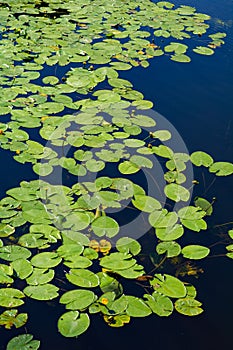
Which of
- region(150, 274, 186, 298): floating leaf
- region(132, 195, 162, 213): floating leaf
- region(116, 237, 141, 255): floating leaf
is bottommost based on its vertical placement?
region(150, 274, 186, 298): floating leaf

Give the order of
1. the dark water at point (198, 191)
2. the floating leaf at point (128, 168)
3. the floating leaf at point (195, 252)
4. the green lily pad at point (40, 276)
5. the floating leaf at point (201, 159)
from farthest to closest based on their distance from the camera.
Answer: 1. the floating leaf at point (201, 159)
2. the floating leaf at point (128, 168)
3. the floating leaf at point (195, 252)
4. the green lily pad at point (40, 276)
5. the dark water at point (198, 191)

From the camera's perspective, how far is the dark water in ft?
5.84

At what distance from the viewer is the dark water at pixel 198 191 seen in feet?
5.84

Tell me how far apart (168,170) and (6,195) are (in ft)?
3.23

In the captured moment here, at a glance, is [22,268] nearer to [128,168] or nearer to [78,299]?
[78,299]

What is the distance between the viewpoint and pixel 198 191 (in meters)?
2.55

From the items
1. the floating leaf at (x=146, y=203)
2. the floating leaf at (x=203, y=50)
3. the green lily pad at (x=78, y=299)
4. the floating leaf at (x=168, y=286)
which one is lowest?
the green lily pad at (x=78, y=299)

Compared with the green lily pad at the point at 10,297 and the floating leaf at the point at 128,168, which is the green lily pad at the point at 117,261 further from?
the floating leaf at the point at 128,168

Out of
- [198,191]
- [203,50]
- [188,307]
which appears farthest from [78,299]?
[203,50]

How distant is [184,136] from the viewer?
9.85 ft

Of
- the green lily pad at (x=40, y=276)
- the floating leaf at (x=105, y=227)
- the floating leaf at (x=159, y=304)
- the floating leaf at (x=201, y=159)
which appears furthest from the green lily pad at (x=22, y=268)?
the floating leaf at (x=201, y=159)

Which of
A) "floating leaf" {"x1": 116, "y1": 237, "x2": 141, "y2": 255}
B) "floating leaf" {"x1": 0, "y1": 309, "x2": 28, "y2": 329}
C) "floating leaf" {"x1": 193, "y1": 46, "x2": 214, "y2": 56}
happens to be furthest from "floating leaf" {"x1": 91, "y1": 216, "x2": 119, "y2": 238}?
"floating leaf" {"x1": 193, "y1": 46, "x2": 214, "y2": 56}

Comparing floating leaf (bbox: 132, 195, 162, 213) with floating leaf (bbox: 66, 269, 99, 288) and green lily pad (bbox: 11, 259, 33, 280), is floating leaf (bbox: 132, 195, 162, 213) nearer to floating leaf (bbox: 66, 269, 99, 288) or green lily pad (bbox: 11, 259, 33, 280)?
floating leaf (bbox: 66, 269, 99, 288)

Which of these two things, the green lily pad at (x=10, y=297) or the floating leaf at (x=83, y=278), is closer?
the green lily pad at (x=10, y=297)
